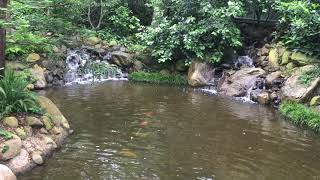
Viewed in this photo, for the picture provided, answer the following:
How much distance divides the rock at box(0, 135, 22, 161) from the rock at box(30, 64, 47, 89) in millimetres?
7482

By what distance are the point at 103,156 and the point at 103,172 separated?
94 centimetres

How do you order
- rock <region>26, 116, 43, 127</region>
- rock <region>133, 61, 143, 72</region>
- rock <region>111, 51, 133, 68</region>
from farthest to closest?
rock <region>111, 51, 133, 68</region>
rock <region>133, 61, 143, 72</region>
rock <region>26, 116, 43, 127</region>

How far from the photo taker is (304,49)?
16359 mm

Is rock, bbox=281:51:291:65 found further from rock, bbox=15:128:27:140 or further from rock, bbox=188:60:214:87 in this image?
rock, bbox=15:128:27:140

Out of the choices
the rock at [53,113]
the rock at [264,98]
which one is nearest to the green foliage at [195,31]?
the rock at [264,98]

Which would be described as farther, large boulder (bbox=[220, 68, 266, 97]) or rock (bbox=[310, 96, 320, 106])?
large boulder (bbox=[220, 68, 266, 97])

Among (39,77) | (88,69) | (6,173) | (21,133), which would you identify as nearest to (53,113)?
(21,133)

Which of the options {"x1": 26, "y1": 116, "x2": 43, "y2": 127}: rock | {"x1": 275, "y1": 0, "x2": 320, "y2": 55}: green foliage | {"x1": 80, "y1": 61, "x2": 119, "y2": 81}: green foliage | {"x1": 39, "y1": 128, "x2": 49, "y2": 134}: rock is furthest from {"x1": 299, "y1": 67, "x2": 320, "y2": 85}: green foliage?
{"x1": 26, "y1": 116, "x2": 43, "y2": 127}: rock

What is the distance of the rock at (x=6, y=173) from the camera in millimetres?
7770

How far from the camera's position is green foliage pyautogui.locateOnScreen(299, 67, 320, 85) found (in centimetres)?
1487

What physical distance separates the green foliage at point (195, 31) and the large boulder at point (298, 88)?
3195 millimetres

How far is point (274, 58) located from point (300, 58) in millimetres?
1521

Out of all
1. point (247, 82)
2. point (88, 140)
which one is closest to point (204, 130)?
point (88, 140)

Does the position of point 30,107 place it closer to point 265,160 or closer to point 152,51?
point 265,160
